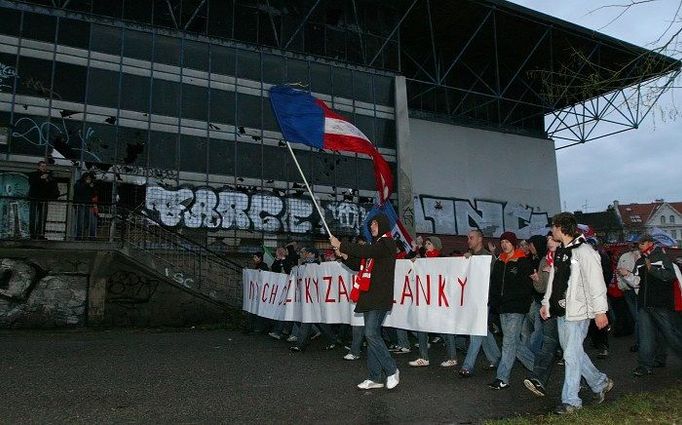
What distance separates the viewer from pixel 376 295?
19.6 ft

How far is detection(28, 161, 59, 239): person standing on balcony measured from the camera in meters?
12.5

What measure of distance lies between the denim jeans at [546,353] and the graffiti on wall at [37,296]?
488 inches

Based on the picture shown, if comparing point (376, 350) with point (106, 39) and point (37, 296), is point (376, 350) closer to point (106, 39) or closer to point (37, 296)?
point (37, 296)

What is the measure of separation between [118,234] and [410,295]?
9299 mm

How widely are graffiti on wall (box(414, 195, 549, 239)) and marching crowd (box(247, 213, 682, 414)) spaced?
15.9m

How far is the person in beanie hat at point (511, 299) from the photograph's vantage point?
20.3 feet

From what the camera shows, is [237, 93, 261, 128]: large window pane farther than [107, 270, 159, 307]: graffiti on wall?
Yes

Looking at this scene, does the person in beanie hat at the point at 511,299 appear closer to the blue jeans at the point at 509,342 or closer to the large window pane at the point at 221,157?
the blue jeans at the point at 509,342

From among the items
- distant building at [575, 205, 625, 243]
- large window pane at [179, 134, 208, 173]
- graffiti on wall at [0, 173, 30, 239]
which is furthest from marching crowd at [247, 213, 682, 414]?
distant building at [575, 205, 625, 243]

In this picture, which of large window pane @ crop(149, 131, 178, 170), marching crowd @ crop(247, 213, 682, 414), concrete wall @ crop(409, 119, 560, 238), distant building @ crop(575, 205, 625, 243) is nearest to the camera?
marching crowd @ crop(247, 213, 682, 414)

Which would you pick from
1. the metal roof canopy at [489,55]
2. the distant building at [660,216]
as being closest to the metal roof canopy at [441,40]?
the metal roof canopy at [489,55]

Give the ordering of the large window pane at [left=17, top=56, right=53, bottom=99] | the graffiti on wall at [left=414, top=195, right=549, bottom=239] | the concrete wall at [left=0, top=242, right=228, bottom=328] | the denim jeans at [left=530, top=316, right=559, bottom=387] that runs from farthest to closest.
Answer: the graffiti on wall at [left=414, top=195, right=549, bottom=239]
the large window pane at [left=17, top=56, right=53, bottom=99]
the concrete wall at [left=0, top=242, right=228, bottom=328]
the denim jeans at [left=530, top=316, right=559, bottom=387]

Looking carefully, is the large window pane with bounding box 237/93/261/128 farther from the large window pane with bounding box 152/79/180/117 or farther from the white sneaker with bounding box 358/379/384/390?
the white sneaker with bounding box 358/379/384/390

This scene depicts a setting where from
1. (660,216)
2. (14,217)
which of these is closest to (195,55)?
(14,217)
